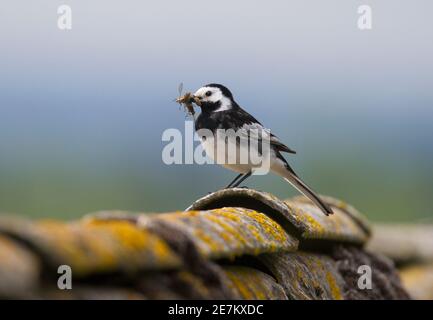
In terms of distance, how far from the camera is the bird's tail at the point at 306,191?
7.83m

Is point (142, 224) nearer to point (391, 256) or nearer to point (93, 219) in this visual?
point (93, 219)

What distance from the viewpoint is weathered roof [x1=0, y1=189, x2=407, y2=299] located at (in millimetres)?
3572

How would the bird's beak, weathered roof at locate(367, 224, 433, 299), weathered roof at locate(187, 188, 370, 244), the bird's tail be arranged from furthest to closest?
weathered roof at locate(367, 224, 433, 299), the bird's beak, the bird's tail, weathered roof at locate(187, 188, 370, 244)

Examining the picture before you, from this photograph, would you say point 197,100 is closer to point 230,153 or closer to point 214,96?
point 214,96

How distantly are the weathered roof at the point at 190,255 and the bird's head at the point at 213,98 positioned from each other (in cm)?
281

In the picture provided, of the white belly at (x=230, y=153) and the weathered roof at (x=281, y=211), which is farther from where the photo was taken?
the white belly at (x=230, y=153)

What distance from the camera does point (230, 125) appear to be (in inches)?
364

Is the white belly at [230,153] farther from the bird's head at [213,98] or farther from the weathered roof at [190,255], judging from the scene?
the weathered roof at [190,255]

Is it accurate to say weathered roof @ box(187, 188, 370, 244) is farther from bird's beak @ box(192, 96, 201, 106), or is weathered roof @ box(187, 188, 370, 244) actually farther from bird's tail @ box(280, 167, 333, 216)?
bird's beak @ box(192, 96, 201, 106)

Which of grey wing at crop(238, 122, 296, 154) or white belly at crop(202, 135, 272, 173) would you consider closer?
white belly at crop(202, 135, 272, 173)

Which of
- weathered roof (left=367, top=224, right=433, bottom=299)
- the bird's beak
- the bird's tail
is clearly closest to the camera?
the bird's tail

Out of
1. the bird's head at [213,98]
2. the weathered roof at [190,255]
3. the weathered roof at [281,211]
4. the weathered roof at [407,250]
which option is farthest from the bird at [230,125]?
the weathered roof at [190,255]

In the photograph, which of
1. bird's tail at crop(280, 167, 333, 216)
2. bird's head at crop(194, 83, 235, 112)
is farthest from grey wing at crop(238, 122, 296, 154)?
bird's head at crop(194, 83, 235, 112)
